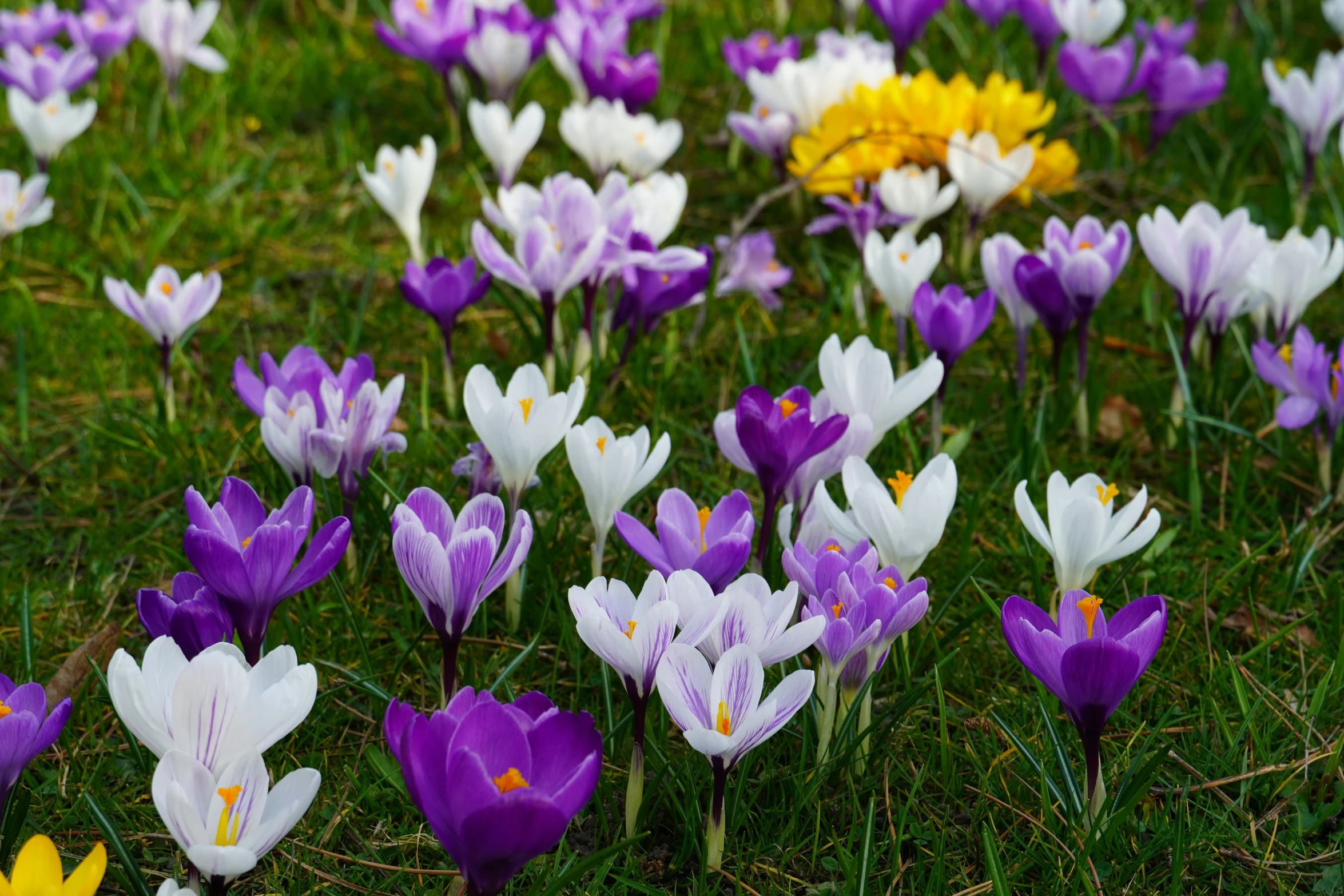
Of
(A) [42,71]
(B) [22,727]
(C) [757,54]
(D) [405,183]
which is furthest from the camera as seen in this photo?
(C) [757,54]

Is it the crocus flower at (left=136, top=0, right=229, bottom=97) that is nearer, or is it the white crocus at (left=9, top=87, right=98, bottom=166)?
the white crocus at (left=9, top=87, right=98, bottom=166)

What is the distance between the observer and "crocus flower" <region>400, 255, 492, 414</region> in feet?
7.59

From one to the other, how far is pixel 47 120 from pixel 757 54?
6.26 feet

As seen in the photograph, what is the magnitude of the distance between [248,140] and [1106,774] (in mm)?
3167

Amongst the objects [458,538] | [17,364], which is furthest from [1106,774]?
[17,364]

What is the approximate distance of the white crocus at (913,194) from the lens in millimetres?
2768

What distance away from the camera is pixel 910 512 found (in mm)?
1643

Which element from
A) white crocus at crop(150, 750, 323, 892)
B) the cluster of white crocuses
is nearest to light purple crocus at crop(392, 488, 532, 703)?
the cluster of white crocuses

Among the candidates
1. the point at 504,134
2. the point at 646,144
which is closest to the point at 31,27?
the point at 504,134

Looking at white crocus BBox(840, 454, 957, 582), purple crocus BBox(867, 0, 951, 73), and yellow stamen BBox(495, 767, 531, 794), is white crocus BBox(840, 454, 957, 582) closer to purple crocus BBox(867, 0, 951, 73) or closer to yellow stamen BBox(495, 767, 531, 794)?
yellow stamen BBox(495, 767, 531, 794)

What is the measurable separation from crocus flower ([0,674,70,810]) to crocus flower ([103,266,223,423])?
104 centimetres

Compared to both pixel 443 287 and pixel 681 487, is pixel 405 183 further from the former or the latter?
pixel 681 487

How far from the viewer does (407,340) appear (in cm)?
296

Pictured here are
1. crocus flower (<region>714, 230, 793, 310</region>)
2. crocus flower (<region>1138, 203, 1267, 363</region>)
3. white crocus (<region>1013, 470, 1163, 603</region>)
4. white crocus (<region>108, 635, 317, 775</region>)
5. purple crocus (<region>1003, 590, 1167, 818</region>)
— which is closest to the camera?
white crocus (<region>108, 635, 317, 775</region>)
